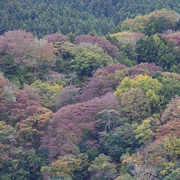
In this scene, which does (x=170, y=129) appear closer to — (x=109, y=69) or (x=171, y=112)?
(x=171, y=112)

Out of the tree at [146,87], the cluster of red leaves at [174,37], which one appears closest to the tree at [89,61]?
the tree at [146,87]

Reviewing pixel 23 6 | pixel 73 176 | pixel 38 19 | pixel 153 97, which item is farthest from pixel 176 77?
pixel 23 6

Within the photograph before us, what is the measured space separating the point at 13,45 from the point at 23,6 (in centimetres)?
2495

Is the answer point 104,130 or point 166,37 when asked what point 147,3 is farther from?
point 104,130

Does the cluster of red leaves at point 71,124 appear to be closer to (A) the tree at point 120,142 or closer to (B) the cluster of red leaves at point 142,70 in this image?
(A) the tree at point 120,142

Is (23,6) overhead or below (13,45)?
below

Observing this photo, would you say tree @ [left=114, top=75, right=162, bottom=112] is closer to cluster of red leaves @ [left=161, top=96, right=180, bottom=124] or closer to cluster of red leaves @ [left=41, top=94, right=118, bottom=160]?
cluster of red leaves @ [left=41, top=94, right=118, bottom=160]

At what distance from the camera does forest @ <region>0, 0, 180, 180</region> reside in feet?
100

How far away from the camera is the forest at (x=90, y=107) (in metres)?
30.5

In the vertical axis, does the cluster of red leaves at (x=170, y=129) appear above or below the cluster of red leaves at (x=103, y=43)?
above

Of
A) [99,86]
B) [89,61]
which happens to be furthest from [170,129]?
[89,61]

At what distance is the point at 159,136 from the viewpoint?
30578mm

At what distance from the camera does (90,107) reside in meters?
32.9

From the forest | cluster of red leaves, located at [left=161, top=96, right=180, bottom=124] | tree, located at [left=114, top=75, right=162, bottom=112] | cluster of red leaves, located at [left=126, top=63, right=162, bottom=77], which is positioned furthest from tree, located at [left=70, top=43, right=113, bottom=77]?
cluster of red leaves, located at [left=161, top=96, right=180, bottom=124]
